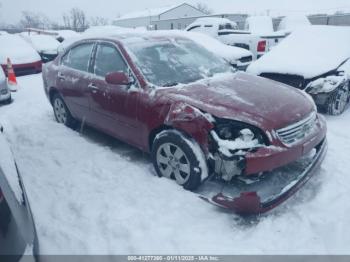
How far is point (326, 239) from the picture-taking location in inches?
109

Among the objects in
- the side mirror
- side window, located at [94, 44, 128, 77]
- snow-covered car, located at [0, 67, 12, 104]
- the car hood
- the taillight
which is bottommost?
snow-covered car, located at [0, 67, 12, 104]

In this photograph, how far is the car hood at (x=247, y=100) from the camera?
9.94 feet

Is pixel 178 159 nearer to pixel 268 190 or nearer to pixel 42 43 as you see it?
pixel 268 190

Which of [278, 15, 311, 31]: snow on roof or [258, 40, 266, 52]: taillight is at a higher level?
[278, 15, 311, 31]: snow on roof

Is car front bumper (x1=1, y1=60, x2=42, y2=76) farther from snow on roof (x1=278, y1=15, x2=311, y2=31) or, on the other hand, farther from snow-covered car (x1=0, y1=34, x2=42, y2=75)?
snow on roof (x1=278, y1=15, x2=311, y2=31)

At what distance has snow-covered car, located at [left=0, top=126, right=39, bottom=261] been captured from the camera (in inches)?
69.6

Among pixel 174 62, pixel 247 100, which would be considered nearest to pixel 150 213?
pixel 247 100

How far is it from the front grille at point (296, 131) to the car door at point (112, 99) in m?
1.72

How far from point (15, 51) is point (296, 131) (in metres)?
10.6

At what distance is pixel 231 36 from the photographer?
11641mm

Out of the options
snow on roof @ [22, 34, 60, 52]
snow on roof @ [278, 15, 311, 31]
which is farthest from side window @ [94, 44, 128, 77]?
snow on roof @ [278, 15, 311, 31]

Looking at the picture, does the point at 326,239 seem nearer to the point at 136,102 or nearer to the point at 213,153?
the point at 213,153

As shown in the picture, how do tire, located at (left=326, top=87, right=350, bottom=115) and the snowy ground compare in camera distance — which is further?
tire, located at (left=326, top=87, right=350, bottom=115)

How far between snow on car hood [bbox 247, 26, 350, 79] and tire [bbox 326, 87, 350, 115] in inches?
17.6
